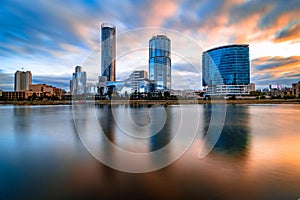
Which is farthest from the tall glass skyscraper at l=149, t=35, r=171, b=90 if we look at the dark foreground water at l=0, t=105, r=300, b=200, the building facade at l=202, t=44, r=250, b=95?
the building facade at l=202, t=44, r=250, b=95

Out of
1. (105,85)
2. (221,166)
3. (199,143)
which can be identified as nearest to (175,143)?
(199,143)

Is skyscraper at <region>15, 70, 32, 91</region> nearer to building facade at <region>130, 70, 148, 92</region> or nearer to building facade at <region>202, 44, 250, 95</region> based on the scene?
building facade at <region>130, 70, 148, 92</region>

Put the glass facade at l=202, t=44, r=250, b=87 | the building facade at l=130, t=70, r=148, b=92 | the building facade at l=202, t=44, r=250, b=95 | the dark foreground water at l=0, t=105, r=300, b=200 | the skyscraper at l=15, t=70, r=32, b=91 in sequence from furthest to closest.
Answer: the skyscraper at l=15, t=70, r=32, b=91 → the glass facade at l=202, t=44, r=250, b=87 → the building facade at l=202, t=44, r=250, b=95 → the building facade at l=130, t=70, r=148, b=92 → the dark foreground water at l=0, t=105, r=300, b=200

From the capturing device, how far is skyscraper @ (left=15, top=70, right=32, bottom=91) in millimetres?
106688

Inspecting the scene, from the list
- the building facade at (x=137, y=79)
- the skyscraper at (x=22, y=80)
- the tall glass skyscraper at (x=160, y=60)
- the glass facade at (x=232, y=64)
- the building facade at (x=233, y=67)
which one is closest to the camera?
the tall glass skyscraper at (x=160, y=60)

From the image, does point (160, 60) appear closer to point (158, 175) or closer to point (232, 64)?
point (158, 175)

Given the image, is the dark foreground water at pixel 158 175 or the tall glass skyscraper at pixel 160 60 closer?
the dark foreground water at pixel 158 175

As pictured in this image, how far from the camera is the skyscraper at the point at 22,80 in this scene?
350ft

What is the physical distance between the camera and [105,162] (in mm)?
5680

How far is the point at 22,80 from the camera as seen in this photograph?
10919 centimetres

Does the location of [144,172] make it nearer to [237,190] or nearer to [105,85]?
[237,190]

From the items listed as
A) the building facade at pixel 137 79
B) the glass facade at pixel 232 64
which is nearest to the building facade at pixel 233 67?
the glass facade at pixel 232 64

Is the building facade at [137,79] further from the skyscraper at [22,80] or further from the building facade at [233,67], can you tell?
the skyscraper at [22,80]

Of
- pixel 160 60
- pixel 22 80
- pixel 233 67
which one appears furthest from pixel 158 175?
pixel 22 80
